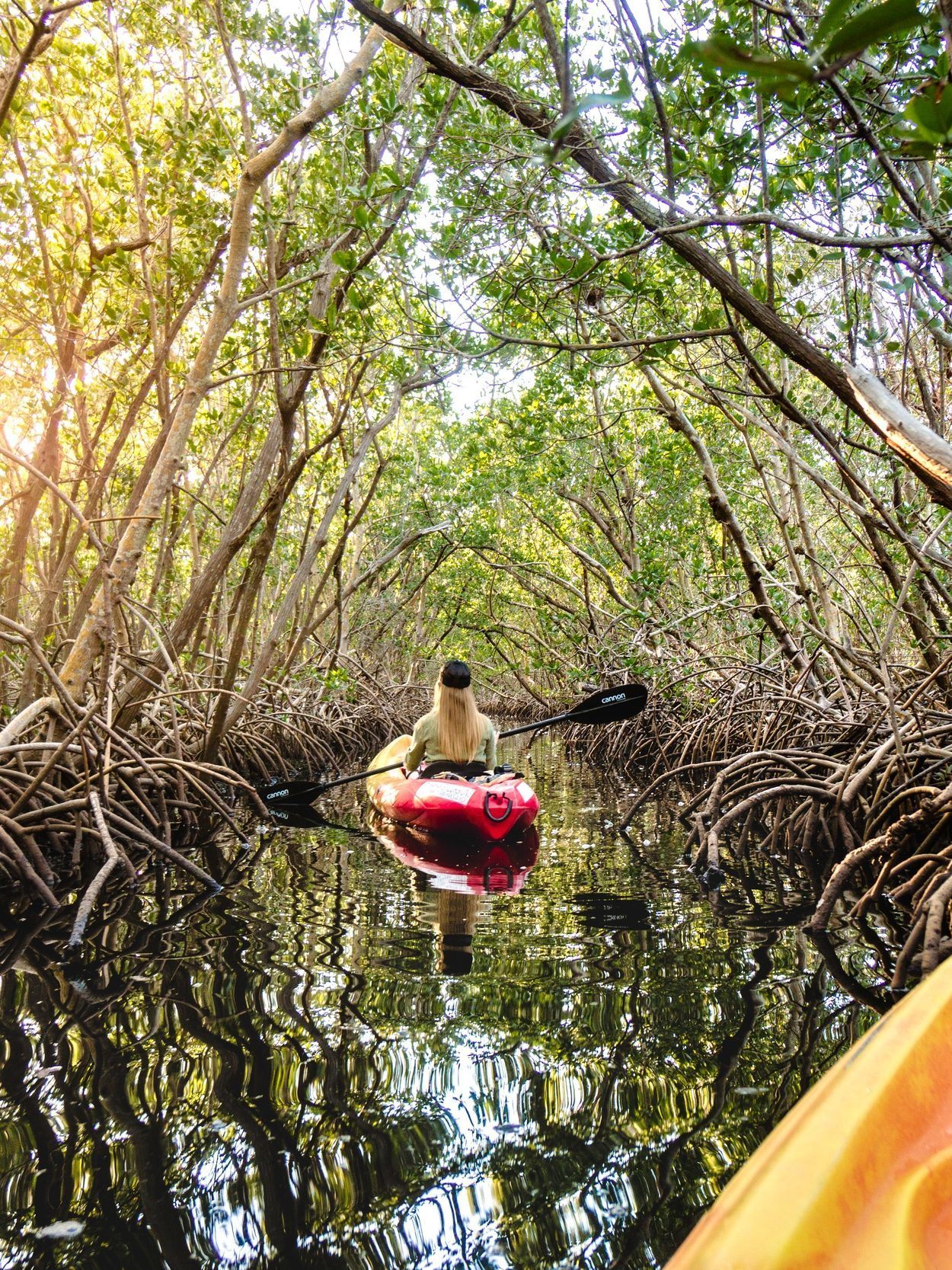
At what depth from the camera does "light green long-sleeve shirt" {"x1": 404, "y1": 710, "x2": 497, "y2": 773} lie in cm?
606

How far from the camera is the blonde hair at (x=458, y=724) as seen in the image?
19.3 ft

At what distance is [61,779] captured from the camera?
177 inches

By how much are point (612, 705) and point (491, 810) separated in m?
1.44

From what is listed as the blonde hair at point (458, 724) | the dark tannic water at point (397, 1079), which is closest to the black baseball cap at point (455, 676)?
the blonde hair at point (458, 724)

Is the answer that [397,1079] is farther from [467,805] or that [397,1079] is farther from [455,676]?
[455,676]

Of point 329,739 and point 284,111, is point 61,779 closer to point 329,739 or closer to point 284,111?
point 284,111

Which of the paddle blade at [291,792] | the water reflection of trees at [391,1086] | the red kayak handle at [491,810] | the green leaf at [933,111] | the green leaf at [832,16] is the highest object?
the green leaf at [933,111]

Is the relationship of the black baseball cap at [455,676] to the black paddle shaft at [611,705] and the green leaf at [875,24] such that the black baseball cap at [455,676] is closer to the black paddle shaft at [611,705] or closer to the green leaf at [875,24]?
the black paddle shaft at [611,705]

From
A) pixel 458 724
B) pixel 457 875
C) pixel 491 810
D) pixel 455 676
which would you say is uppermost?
pixel 455 676

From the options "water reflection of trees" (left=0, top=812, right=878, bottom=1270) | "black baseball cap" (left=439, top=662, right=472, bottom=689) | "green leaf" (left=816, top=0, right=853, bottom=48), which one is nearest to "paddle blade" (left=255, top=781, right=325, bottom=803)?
"black baseball cap" (left=439, top=662, right=472, bottom=689)

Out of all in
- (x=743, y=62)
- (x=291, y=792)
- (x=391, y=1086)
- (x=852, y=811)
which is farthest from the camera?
(x=291, y=792)

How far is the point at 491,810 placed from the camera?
5.13 m

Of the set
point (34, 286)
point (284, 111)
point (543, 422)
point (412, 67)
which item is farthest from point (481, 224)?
point (543, 422)

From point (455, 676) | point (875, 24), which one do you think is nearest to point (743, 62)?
point (875, 24)
